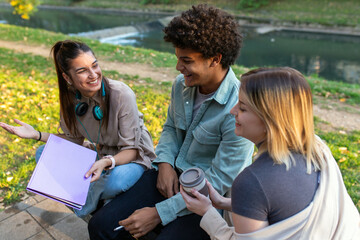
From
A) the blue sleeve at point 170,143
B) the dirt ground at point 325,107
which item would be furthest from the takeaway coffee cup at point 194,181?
the dirt ground at point 325,107

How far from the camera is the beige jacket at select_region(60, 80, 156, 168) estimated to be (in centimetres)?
225

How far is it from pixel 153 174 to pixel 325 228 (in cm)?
123

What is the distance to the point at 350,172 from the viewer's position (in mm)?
3211

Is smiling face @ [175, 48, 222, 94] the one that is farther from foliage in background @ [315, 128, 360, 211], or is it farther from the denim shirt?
foliage in background @ [315, 128, 360, 211]

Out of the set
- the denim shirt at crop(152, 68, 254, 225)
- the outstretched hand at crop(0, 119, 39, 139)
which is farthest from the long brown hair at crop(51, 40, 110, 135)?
the denim shirt at crop(152, 68, 254, 225)

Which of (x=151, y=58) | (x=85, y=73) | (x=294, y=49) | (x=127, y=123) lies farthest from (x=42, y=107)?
(x=294, y=49)

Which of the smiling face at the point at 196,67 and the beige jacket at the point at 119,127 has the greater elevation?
the smiling face at the point at 196,67

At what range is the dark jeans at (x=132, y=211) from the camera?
1750 millimetres

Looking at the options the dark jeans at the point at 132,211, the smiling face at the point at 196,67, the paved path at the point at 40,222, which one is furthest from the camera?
the paved path at the point at 40,222

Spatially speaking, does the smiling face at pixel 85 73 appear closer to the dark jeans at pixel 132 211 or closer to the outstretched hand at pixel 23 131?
the outstretched hand at pixel 23 131

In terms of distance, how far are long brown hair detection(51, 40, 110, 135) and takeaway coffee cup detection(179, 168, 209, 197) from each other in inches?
36.3

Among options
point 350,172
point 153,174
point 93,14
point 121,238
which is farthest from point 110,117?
point 93,14

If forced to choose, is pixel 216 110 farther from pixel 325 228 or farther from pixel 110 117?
pixel 325 228

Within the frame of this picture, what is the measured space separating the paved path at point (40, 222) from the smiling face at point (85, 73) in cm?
107
